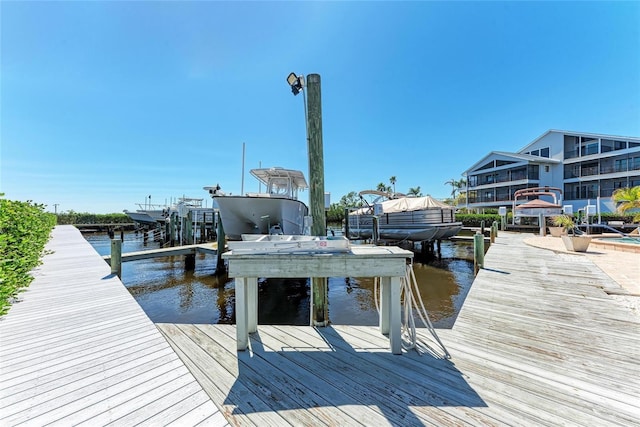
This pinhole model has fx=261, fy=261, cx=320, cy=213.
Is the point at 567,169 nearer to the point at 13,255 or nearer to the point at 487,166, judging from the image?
the point at 487,166

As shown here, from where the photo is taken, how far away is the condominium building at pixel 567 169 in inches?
974

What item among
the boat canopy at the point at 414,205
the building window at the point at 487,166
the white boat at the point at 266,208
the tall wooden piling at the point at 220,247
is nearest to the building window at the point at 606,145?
the building window at the point at 487,166

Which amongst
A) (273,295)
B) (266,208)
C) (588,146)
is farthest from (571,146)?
(273,295)

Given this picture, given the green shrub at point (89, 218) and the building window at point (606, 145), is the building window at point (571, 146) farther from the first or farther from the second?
the green shrub at point (89, 218)

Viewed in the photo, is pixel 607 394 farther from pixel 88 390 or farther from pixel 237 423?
pixel 88 390

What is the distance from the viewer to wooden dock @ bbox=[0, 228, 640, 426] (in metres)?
1.70

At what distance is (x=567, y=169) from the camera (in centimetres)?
2836

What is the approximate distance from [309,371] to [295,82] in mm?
3952

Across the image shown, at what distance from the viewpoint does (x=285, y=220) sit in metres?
11.0

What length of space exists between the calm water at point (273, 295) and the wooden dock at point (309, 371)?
9.80ft

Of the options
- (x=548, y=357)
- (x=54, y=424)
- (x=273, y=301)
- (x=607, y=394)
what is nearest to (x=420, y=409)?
(x=607, y=394)

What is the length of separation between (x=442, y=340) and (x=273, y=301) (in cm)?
553

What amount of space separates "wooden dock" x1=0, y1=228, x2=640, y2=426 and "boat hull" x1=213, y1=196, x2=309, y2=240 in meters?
6.81

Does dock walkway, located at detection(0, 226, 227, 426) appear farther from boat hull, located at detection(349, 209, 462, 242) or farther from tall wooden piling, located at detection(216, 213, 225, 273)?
boat hull, located at detection(349, 209, 462, 242)
